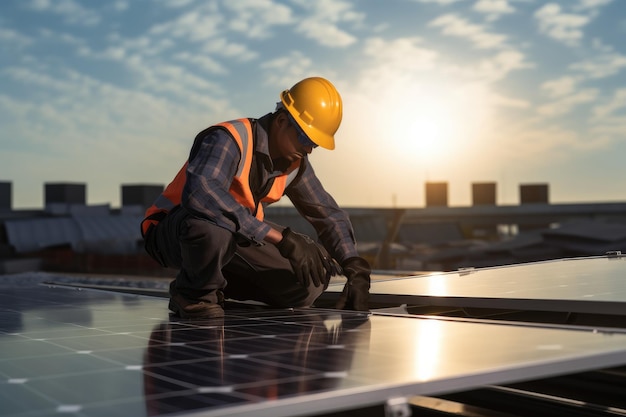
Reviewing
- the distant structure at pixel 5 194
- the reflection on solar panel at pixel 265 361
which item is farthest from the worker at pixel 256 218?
the distant structure at pixel 5 194

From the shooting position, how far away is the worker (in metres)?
6.20

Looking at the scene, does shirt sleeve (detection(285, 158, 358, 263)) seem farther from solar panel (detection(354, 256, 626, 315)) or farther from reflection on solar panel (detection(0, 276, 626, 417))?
reflection on solar panel (detection(0, 276, 626, 417))

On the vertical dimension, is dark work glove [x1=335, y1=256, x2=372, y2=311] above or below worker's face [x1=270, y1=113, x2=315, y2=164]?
below

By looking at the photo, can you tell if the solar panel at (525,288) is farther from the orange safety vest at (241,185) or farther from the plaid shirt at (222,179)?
the plaid shirt at (222,179)

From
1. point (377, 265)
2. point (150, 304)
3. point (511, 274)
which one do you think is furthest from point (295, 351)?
point (377, 265)

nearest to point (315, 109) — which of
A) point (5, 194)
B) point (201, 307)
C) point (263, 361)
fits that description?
point (201, 307)

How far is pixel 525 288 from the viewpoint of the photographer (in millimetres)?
7312

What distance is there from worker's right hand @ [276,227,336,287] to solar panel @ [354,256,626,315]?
1026 millimetres

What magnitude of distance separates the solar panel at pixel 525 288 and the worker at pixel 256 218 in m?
0.74

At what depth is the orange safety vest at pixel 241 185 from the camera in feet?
21.2

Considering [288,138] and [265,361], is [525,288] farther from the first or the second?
[265,361]

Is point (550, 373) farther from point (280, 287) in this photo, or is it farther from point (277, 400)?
point (280, 287)

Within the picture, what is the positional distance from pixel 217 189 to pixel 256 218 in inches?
16.8

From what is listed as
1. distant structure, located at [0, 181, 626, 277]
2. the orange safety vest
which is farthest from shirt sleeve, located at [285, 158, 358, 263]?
distant structure, located at [0, 181, 626, 277]
